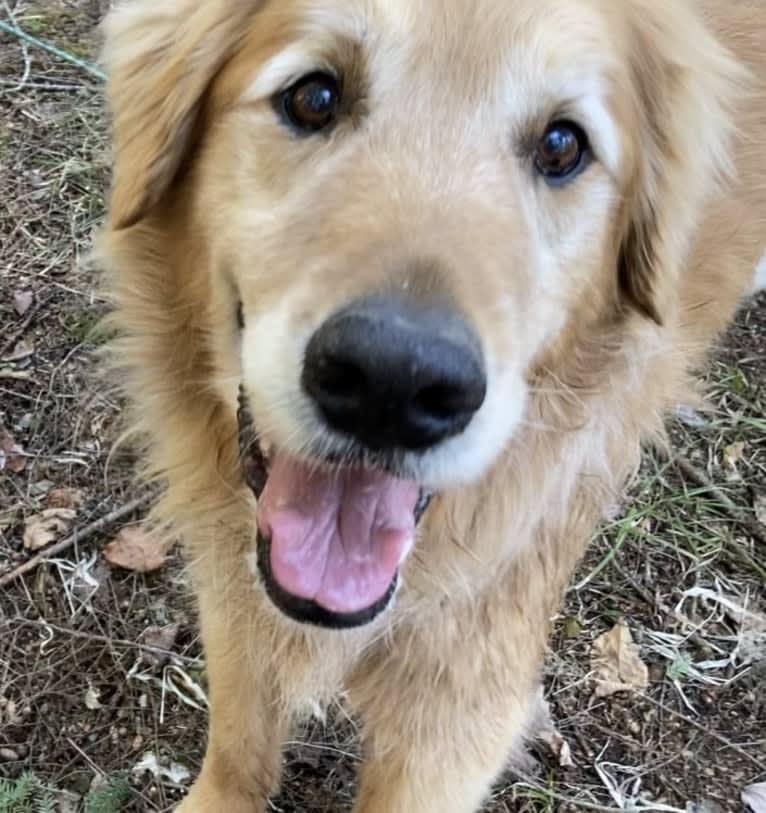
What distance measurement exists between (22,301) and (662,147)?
8.36ft

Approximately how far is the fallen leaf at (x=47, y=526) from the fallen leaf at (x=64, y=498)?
2 cm

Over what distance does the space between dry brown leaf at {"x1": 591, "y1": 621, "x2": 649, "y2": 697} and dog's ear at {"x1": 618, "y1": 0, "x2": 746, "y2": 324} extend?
1.47 meters

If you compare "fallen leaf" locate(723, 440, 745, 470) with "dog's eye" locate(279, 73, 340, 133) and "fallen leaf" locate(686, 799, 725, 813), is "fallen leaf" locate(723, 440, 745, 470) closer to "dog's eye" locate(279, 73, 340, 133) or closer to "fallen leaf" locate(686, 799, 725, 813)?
"fallen leaf" locate(686, 799, 725, 813)

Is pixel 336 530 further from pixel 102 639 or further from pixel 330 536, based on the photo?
pixel 102 639

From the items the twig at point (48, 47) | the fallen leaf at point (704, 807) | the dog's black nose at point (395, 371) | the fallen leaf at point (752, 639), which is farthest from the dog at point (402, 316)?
the twig at point (48, 47)

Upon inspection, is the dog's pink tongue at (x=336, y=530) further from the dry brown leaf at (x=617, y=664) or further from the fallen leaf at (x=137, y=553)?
the dry brown leaf at (x=617, y=664)

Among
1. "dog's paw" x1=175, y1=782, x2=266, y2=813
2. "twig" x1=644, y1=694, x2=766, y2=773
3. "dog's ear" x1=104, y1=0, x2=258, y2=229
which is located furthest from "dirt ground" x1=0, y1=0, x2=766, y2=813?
"dog's ear" x1=104, y1=0, x2=258, y2=229

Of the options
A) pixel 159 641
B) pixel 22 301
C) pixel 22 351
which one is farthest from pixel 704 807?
pixel 22 301

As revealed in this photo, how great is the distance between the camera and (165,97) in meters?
2.36

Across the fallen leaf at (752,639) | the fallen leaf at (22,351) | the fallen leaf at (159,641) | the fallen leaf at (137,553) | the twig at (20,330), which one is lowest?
the fallen leaf at (752,639)

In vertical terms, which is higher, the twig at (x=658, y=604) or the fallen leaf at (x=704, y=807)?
the twig at (x=658, y=604)

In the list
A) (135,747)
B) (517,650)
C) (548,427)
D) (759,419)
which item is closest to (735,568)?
(759,419)

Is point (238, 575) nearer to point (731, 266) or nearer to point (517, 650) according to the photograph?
point (517, 650)

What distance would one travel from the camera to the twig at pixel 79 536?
3.52 m
